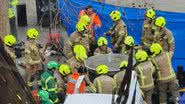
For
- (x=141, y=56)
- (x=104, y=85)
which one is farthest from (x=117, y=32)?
(x=104, y=85)

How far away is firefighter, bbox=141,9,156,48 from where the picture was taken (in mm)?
10484

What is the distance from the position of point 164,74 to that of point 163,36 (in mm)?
1641

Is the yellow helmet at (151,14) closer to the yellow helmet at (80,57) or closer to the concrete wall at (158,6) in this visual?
the yellow helmet at (80,57)

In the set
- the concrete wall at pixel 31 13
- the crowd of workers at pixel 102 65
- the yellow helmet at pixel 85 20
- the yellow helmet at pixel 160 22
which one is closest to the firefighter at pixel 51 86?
the crowd of workers at pixel 102 65

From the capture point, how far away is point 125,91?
3.39m

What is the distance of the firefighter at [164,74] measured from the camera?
339 inches

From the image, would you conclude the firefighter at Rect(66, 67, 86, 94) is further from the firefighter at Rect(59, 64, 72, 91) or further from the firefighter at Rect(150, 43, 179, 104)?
the firefighter at Rect(150, 43, 179, 104)

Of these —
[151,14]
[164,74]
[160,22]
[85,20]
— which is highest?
[151,14]

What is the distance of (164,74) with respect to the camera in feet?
28.7

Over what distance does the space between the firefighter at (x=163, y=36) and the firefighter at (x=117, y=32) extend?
2.79 feet

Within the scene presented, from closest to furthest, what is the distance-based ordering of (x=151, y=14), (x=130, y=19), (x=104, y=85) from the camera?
(x=104, y=85) → (x=151, y=14) → (x=130, y=19)

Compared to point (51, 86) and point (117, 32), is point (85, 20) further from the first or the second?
point (51, 86)

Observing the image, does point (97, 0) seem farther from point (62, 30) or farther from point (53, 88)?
point (53, 88)

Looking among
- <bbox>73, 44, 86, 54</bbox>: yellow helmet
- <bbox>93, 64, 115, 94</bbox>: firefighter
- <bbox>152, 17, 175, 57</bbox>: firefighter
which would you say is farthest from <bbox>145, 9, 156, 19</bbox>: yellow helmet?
<bbox>93, 64, 115, 94</bbox>: firefighter
